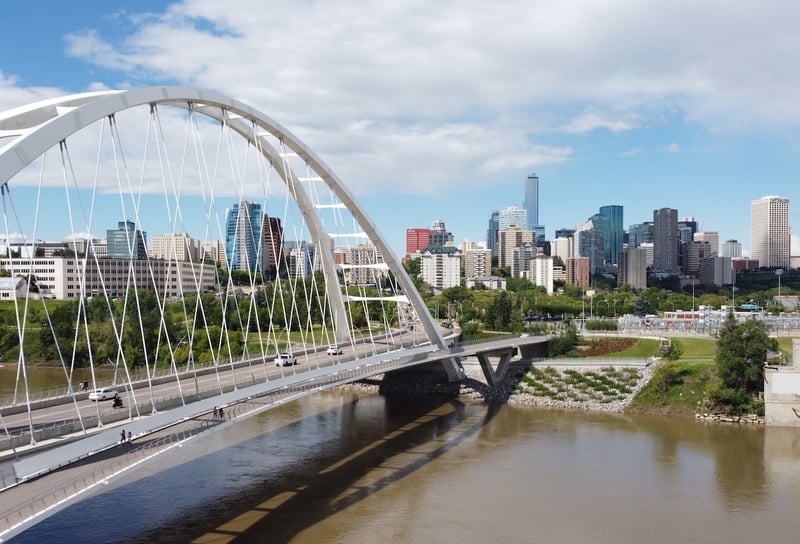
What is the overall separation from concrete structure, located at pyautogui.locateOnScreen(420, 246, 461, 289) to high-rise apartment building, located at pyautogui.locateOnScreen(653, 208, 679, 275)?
4762 cm

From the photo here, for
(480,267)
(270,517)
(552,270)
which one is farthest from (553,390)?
(480,267)

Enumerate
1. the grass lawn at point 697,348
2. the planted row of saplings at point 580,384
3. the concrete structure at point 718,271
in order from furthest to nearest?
the concrete structure at point 718,271 → the grass lawn at point 697,348 → the planted row of saplings at point 580,384

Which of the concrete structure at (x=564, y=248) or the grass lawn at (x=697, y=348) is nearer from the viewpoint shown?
the grass lawn at (x=697, y=348)

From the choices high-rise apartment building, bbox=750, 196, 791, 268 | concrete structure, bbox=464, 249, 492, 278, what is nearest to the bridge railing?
concrete structure, bbox=464, 249, 492, 278

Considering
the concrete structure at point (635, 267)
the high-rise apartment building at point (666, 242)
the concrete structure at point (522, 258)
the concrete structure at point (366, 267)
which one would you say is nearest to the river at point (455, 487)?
the concrete structure at point (366, 267)

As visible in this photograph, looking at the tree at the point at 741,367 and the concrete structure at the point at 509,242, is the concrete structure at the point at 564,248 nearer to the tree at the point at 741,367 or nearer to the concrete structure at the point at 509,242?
the concrete structure at the point at 509,242

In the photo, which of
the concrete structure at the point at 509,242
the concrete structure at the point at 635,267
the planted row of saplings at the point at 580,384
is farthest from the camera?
the concrete structure at the point at 509,242

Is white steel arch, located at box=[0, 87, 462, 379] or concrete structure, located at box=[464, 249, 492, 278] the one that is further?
concrete structure, located at box=[464, 249, 492, 278]

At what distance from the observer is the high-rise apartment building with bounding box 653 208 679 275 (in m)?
144

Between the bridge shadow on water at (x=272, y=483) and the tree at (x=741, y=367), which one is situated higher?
the tree at (x=741, y=367)

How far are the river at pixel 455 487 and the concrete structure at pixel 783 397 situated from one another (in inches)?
38.5

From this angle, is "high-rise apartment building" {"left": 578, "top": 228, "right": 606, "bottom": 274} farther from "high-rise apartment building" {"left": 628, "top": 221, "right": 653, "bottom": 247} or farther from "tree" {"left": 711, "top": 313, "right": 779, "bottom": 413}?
"tree" {"left": 711, "top": 313, "right": 779, "bottom": 413}

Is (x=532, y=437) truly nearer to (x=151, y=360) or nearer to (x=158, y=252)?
(x=151, y=360)

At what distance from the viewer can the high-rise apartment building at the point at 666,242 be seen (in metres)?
144
